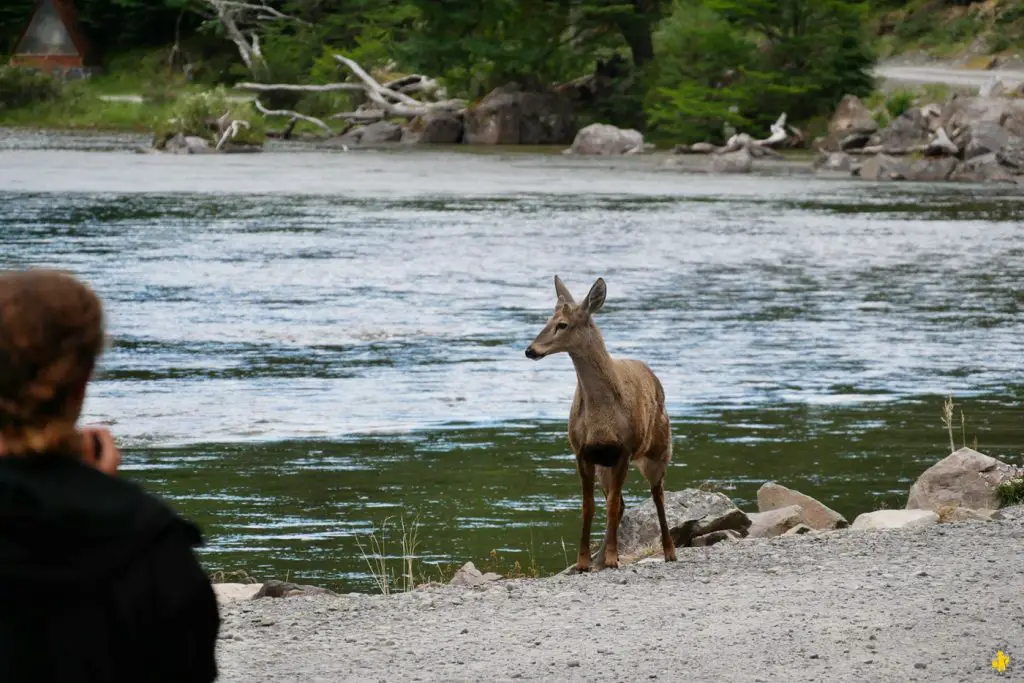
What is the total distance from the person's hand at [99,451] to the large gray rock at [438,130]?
58.8m

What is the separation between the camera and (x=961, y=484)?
11406 millimetres

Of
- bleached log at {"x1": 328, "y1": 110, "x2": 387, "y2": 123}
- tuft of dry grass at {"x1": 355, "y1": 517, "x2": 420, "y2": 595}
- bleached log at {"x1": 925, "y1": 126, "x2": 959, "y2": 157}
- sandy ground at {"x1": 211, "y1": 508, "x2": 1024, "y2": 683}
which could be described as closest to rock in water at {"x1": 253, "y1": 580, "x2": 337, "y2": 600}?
sandy ground at {"x1": 211, "y1": 508, "x2": 1024, "y2": 683}

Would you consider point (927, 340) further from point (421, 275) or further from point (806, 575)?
point (806, 575)

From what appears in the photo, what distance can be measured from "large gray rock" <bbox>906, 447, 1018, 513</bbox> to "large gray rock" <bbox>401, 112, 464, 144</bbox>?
51.0m

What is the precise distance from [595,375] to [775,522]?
6.40ft

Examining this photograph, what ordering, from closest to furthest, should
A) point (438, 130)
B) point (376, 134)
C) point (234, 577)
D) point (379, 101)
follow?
point (234, 577), point (438, 130), point (376, 134), point (379, 101)

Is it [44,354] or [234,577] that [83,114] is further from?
[44,354]

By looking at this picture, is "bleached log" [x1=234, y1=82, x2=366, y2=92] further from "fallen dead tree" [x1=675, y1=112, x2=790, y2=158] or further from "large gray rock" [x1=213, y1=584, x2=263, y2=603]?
"large gray rock" [x1=213, y1=584, x2=263, y2=603]

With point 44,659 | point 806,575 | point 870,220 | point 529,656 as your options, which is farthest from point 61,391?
point 870,220

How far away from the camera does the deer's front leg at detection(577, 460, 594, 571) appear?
30.3 ft

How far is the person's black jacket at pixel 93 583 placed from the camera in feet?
10.4

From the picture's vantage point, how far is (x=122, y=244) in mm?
29672

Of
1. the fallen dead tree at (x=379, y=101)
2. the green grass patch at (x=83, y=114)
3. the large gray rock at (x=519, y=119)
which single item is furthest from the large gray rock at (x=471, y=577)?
the green grass patch at (x=83, y=114)

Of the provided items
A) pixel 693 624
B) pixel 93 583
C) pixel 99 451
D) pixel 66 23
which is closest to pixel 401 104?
pixel 66 23
